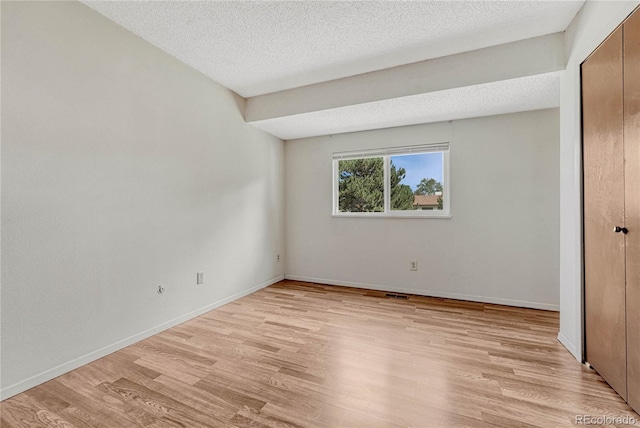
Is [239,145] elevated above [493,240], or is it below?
above

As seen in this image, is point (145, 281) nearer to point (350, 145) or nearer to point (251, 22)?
point (251, 22)

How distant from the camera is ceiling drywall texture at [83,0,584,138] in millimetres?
1927

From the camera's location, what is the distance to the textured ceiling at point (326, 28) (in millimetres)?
1922

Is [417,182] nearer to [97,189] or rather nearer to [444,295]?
[444,295]

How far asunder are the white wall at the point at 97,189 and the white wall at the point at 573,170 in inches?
123

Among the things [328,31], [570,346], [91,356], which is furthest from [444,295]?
[91,356]

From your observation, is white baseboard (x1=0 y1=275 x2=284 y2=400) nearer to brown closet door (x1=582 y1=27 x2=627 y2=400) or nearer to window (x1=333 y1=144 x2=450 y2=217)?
window (x1=333 y1=144 x2=450 y2=217)

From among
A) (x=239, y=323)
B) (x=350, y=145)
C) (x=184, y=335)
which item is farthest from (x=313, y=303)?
(x=350, y=145)

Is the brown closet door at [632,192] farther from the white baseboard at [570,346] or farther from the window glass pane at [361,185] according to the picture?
the window glass pane at [361,185]

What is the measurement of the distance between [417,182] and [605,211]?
2.03 metres

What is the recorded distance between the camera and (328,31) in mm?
2174

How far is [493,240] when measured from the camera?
3.16 metres

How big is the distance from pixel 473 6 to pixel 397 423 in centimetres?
261

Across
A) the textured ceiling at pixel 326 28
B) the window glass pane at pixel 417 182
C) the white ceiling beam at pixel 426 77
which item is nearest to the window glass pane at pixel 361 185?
the window glass pane at pixel 417 182
